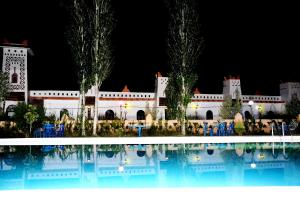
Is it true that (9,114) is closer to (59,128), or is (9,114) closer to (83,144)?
(59,128)

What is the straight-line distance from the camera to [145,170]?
8742mm

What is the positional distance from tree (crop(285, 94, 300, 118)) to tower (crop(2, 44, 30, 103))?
19448 millimetres

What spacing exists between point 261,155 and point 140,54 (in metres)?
29.5

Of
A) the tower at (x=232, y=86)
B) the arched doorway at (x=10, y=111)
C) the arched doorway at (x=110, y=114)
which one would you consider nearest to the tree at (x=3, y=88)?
the arched doorway at (x=10, y=111)

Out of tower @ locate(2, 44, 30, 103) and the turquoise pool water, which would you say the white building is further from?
the turquoise pool water

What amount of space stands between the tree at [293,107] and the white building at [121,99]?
0.67m

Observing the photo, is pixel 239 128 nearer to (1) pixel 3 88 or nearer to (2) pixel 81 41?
(2) pixel 81 41

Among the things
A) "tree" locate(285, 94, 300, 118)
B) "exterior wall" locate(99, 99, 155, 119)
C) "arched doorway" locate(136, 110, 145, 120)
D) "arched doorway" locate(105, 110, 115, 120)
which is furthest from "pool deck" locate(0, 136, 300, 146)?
"tree" locate(285, 94, 300, 118)

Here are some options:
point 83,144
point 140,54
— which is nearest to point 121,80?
point 140,54

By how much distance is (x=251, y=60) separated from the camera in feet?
126

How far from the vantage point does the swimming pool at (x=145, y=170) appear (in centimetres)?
684

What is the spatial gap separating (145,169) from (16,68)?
18161mm

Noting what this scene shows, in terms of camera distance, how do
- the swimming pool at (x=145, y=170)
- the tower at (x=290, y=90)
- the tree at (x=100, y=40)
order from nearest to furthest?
the swimming pool at (x=145, y=170), the tree at (x=100, y=40), the tower at (x=290, y=90)

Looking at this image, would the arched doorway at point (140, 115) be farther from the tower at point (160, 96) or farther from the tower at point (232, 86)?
the tower at point (232, 86)
